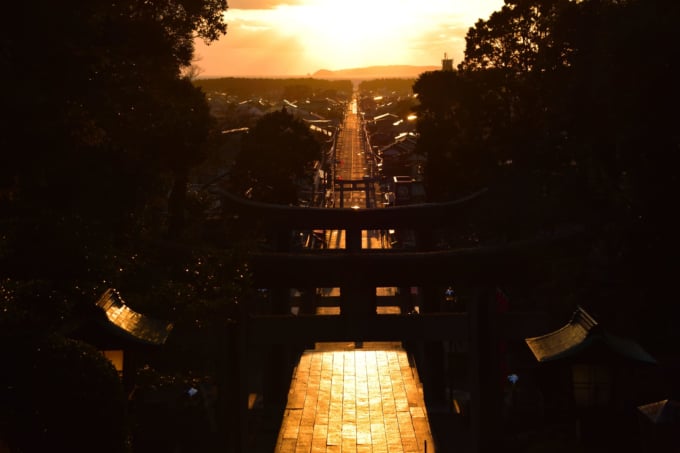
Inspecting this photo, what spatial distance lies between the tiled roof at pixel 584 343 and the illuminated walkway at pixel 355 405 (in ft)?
29.4

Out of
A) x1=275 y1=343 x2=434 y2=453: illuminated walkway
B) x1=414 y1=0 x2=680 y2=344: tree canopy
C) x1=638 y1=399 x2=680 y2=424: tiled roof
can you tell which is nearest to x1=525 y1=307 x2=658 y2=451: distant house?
x1=638 y1=399 x2=680 y2=424: tiled roof

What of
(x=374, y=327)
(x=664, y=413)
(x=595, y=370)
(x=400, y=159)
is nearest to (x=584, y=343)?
(x=595, y=370)

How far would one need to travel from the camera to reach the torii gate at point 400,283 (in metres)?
17.8

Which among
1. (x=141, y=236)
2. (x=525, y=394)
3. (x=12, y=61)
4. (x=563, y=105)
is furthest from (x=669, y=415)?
(x=563, y=105)

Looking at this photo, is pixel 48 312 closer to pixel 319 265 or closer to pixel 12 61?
pixel 12 61

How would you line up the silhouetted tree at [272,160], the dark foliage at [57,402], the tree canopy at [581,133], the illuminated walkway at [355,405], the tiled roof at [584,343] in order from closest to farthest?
1. the dark foliage at [57,402]
2. the tiled roof at [584,343]
3. the tree canopy at [581,133]
4. the illuminated walkway at [355,405]
5. the silhouetted tree at [272,160]

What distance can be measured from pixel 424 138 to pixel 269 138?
22.9ft

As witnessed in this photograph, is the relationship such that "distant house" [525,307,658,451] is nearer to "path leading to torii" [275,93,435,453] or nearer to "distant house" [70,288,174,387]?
"distant house" [70,288,174,387]

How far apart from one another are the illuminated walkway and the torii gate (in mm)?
962

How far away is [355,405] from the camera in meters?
22.8

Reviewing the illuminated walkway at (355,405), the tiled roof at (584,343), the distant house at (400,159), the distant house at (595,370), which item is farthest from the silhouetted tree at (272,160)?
the distant house at (400,159)

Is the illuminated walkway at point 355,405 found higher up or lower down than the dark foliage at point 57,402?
lower down

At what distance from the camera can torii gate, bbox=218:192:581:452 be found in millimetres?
17781

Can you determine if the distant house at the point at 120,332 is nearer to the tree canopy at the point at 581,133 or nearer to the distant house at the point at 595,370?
the distant house at the point at 595,370
